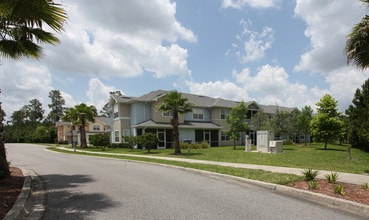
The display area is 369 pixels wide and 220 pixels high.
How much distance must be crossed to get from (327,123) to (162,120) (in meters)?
19.6

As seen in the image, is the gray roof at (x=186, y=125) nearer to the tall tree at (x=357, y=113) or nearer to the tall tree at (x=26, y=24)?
the tall tree at (x=357, y=113)

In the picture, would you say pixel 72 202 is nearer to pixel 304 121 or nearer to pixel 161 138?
pixel 161 138

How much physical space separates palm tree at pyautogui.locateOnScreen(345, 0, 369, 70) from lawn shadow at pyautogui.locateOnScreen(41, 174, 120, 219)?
10.6 metres

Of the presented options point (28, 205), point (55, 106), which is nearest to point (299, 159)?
point (28, 205)

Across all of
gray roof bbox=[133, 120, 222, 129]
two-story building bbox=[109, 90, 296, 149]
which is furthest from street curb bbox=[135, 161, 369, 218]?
two-story building bbox=[109, 90, 296, 149]

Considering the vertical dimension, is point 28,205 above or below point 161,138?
above

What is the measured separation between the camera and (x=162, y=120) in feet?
117

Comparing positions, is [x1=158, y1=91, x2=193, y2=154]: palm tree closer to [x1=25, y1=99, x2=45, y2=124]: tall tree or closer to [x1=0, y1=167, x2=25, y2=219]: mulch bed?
[x1=0, y1=167, x2=25, y2=219]: mulch bed

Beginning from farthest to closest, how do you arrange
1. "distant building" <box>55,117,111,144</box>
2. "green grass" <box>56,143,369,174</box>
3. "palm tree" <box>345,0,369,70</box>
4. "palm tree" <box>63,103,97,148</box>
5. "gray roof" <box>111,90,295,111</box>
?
1. "distant building" <box>55,117,111,144</box>
2. "palm tree" <box>63,103,97,148</box>
3. "gray roof" <box>111,90,295,111</box>
4. "green grass" <box>56,143,369,174</box>
5. "palm tree" <box>345,0,369,70</box>

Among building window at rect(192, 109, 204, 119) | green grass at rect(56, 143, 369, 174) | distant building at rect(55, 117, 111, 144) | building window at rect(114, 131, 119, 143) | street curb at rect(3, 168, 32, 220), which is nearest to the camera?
street curb at rect(3, 168, 32, 220)

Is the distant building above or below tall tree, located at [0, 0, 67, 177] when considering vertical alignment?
below

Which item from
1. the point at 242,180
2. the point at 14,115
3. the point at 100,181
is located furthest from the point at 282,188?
the point at 14,115

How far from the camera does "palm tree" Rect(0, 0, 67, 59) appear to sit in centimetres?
719

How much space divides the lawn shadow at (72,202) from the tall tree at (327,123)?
30867 millimetres
